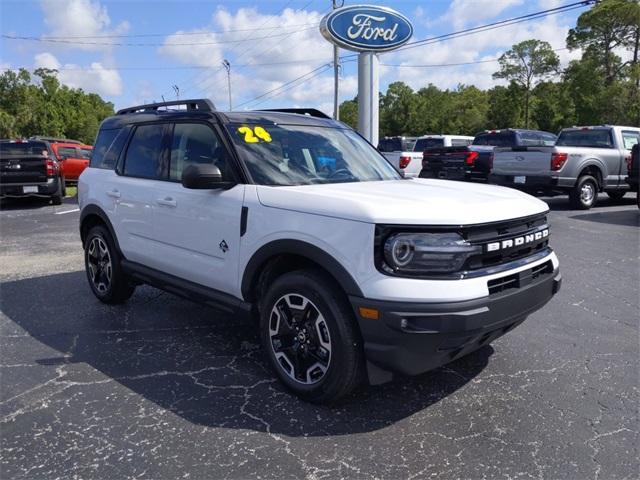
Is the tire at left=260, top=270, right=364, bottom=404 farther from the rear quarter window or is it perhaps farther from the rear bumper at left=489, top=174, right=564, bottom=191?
the rear quarter window

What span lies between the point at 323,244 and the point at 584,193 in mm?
10990

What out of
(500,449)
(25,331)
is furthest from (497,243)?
(25,331)

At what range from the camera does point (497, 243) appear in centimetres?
306

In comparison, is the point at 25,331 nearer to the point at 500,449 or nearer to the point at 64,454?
the point at 64,454

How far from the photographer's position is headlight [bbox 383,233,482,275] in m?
2.85

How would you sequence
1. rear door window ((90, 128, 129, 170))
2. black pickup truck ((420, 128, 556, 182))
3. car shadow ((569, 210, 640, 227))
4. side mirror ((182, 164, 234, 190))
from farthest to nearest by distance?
black pickup truck ((420, 128, 556, 182))
car shadow ((569, 210, 640, 227))
rear door window ((90, 128, 129, 170))
side mirror ((182, 164, 234, 190))

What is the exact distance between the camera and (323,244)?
3.07 metres

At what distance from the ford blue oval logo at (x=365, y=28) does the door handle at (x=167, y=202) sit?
33.0 feet

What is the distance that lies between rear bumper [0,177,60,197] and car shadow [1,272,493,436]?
9149 millimetres

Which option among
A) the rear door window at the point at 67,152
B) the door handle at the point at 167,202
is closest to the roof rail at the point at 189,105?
the door handle at the point at 167,202

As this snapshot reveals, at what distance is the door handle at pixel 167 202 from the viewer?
13.7 feet

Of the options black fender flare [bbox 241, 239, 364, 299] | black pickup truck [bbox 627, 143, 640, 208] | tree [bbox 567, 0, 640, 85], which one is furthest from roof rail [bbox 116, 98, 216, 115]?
tree [bbox 567, 0, 640, 85]

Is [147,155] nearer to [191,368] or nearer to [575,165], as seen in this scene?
[191,368]

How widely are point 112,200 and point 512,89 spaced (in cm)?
5606
